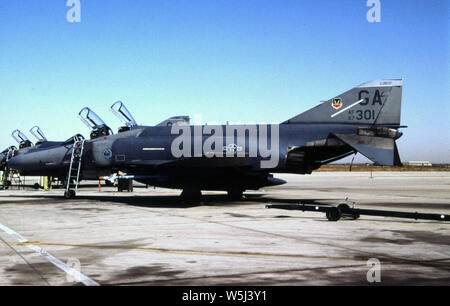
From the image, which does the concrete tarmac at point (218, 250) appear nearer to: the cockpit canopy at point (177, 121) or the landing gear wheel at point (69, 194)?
the landing gear wheel at point (69, 194)

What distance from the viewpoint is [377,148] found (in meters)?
14.0

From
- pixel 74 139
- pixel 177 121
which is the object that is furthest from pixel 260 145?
pixel 74 139

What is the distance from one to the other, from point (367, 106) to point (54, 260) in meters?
12.3

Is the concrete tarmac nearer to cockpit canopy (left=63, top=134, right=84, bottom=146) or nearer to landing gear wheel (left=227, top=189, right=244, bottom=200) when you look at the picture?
landing gear wheel (left=227, top=189, right=244, bottom=200)

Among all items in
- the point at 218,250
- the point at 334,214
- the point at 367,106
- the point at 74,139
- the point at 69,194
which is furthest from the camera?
the point at 74,139

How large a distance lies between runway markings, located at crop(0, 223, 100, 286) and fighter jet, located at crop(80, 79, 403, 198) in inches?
268

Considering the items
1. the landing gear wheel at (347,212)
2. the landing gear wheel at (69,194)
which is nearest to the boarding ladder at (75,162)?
the landing gear wheel at (69,194)

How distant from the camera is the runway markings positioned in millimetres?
5062

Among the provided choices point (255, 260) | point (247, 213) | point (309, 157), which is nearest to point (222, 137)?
point (309, 157)

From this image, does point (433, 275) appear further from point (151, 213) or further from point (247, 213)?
point (151, 213)

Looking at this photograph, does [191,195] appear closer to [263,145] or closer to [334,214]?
[263,145]

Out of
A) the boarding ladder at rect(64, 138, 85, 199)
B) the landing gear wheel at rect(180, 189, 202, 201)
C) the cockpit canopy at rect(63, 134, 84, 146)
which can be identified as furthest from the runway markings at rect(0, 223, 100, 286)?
the cockpit canopy at rect(63, 134, 84, 146)

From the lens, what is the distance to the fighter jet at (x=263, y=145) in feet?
49.1
